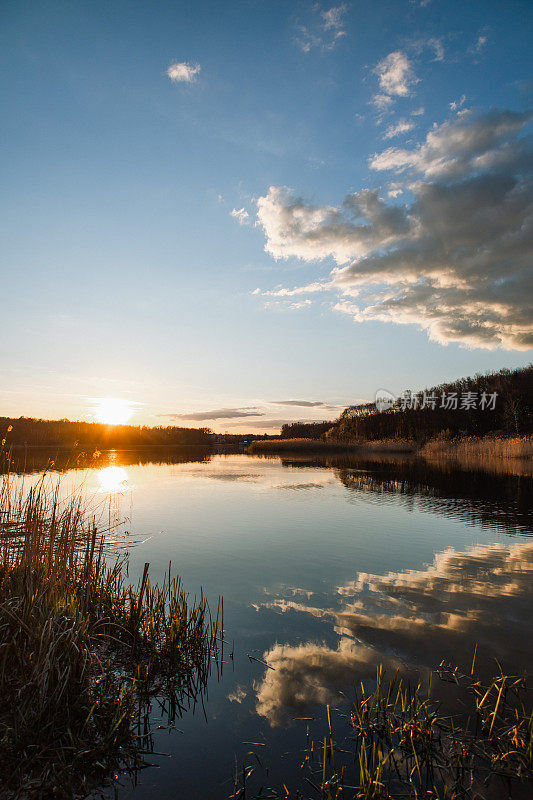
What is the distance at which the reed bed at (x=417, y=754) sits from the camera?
3299mm

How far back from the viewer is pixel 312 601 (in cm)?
748

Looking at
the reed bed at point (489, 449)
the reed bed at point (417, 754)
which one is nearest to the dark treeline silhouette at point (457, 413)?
the reed bed at point (489, 449)

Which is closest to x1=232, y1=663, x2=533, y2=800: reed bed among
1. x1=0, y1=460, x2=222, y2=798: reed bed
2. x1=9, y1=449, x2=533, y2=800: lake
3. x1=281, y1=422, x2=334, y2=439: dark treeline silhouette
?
x1=9, y1=449, x2=533, y2=800: lake

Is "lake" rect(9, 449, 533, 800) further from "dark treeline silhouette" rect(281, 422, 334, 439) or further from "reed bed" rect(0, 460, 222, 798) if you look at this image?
"dark treeline silhouette" rect(281, 422, 334, 439)

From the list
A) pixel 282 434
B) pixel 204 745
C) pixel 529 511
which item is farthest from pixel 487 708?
pixel 282 434

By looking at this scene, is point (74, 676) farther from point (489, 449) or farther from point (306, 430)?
point (306, 430)

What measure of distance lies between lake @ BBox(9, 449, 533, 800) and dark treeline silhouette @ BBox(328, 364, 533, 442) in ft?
179

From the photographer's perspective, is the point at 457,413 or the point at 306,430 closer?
the point at 457,413

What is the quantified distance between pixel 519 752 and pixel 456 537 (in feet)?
Answer: 32.3

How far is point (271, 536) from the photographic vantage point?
12750 millimetres

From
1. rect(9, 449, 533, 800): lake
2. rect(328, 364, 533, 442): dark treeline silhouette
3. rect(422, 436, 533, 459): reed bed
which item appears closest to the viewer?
rect(9, 449, 533, 800): lake

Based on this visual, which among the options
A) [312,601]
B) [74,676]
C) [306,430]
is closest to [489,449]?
[312,601]

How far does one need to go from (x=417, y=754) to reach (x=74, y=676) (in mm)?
3425

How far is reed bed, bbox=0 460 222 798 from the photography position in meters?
3.48
